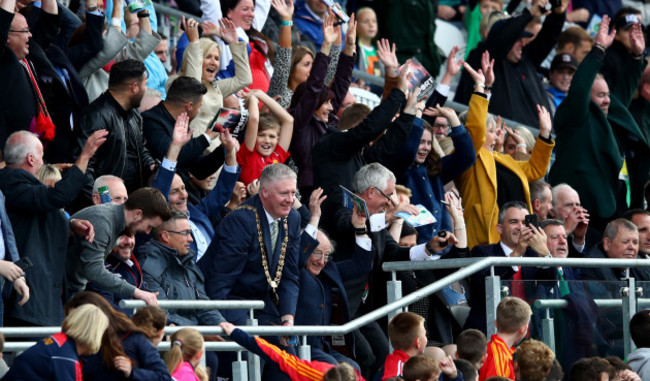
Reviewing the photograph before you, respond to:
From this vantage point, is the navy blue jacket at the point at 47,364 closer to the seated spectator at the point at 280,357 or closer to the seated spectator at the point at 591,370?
the seated spectator at the point at 280,357

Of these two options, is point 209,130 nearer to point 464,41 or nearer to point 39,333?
point 39,333

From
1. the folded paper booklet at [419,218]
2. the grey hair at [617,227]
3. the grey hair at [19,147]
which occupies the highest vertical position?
the grey hair at [19,147]

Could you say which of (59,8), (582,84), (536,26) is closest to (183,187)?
(59,8)

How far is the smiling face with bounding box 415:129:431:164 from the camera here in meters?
11.8

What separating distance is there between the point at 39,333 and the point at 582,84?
276 inches

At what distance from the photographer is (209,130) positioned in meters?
11.4

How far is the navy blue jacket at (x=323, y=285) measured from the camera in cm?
964

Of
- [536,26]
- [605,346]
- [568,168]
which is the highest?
[536,26]

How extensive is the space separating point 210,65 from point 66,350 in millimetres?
5340

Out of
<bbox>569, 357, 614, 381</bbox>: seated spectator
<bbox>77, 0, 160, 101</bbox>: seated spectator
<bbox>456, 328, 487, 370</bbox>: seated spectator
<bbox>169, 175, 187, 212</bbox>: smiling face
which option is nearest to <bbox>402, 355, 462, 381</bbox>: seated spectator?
<bbox>456, 328, 487, 370</bbox>: seated spectator

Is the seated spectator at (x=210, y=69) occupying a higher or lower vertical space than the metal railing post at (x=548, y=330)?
higher

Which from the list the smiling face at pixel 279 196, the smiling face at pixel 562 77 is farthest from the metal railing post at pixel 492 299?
the smiling face at pixel 562 77

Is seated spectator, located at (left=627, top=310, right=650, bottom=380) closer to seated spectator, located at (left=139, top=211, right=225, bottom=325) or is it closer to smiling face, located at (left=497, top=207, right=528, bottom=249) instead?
smiling face, located at (left=497, top=207, right=528, bottom=249)

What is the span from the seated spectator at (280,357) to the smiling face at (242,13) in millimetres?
5405
